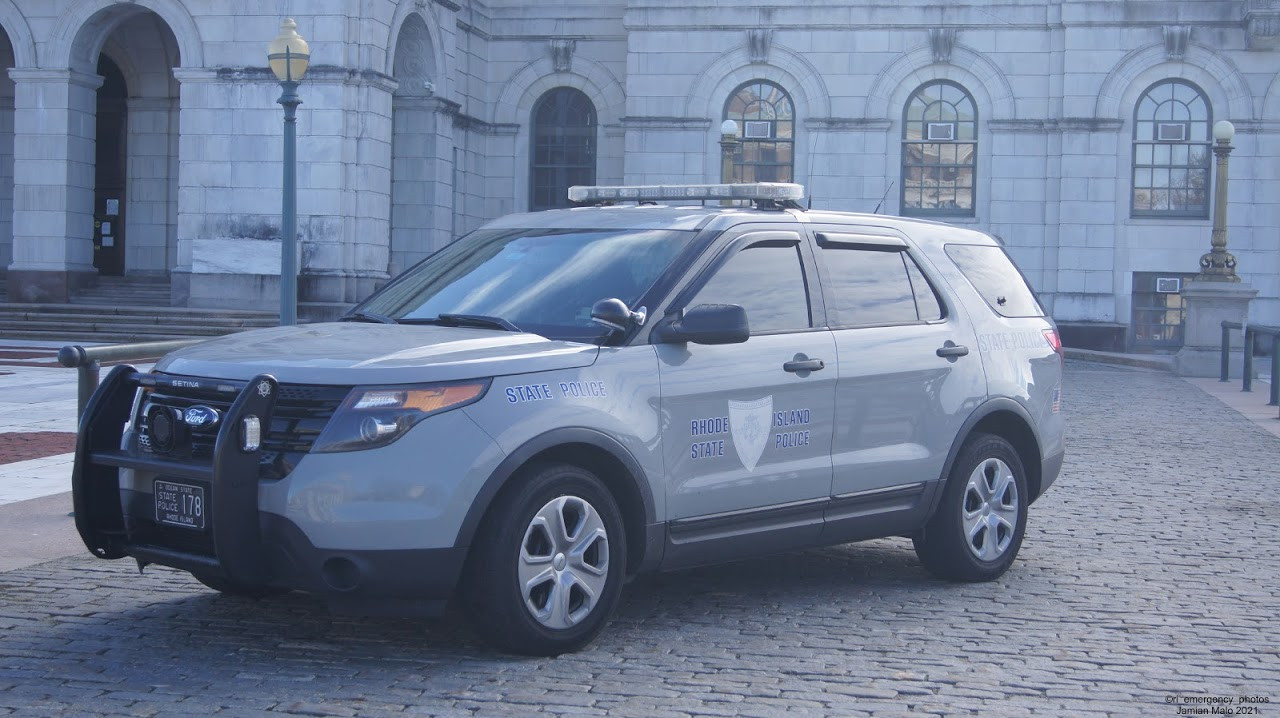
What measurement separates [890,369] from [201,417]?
3.19 m

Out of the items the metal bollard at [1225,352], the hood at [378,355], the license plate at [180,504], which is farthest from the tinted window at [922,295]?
the metal bollard at [1225,352]

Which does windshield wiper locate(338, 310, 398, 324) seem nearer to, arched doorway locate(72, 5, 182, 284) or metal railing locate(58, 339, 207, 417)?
metal railing locate(58, 339, 207, 417)

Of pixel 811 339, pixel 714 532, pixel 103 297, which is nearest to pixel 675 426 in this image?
pixel 714 532

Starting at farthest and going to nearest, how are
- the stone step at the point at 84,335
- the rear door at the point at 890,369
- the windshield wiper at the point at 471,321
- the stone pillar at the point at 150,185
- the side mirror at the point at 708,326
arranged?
the stone pillar at the point at 150,185 < the stone step at the point at 84,335 < the rear door at the point at 890,369 < the windshield wiper at the point at 471,321 < the side mirror at the point at 708,326

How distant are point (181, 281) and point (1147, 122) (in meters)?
19.0

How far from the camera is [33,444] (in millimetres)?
12477

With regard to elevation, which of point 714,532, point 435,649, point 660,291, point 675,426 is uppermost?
point 660,291

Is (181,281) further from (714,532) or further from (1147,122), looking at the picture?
(714,532)

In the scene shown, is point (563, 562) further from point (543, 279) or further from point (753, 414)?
point (543, 279)

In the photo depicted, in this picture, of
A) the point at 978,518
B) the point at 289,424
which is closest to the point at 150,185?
the point at 978,518

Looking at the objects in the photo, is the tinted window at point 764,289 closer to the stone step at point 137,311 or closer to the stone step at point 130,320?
the stone step at point 130,320

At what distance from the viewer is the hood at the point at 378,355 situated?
571 cm

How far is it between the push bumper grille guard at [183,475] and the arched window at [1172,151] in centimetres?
2861

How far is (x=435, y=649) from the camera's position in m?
6.18
